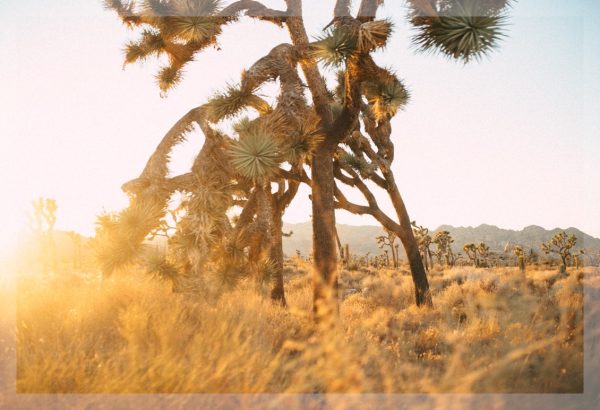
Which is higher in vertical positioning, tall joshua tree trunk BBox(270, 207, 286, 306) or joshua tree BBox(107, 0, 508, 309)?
joshua tree BBox(107, 0, 508, 309)

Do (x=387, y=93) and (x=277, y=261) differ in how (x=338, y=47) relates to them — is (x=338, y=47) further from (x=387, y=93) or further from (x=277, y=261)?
(x=277, y=261)

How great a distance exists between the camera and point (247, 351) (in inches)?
176

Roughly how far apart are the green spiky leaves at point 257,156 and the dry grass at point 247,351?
2.25 meters

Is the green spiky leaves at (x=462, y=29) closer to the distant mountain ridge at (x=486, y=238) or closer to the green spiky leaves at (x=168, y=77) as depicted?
the green spiky leaves at (x=168, y=77)

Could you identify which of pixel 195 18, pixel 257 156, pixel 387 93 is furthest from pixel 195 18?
pixel 387 93

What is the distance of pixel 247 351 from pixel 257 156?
2.81 m

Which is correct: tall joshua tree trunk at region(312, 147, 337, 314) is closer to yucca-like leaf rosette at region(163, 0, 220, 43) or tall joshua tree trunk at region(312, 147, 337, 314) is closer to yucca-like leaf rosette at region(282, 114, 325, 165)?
yucca-like leaf rosette at region(282, 114, 325, 165)

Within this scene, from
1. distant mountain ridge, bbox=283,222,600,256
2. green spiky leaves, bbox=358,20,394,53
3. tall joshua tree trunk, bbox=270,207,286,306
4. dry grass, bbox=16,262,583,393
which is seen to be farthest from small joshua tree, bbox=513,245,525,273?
distant mountain ridge, bbox=283,222,600,256

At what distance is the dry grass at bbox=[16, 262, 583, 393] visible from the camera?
12.8ft

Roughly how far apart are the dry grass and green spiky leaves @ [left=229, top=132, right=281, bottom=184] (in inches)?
88.4

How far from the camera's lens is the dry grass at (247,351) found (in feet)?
12.8

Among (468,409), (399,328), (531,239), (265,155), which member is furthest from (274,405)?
(531,239)

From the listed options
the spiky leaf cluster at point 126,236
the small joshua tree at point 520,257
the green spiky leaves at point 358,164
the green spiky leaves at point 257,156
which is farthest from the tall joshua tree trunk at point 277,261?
the small joshua tree at point 520,257

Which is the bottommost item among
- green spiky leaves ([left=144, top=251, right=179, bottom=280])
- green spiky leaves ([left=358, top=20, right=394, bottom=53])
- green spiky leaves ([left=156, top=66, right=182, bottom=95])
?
green spiky leaves ([left=144, top=251, right=179, bottom=280])
